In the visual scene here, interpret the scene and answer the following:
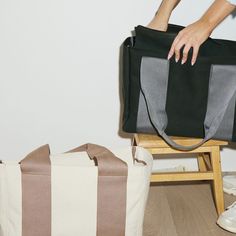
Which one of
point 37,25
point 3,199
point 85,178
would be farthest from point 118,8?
point 3,199

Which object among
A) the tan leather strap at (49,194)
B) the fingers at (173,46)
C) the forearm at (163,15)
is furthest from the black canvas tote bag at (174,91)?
the tan leather strap at (49,194)

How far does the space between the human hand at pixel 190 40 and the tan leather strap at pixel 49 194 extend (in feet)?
1.30

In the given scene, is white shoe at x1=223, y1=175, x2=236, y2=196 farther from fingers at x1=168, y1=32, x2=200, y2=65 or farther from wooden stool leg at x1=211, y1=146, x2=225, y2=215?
fingers at x1=168, y1=32, x2=200, y2=65

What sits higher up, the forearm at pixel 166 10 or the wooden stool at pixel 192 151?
the forearm at pixel 166 10

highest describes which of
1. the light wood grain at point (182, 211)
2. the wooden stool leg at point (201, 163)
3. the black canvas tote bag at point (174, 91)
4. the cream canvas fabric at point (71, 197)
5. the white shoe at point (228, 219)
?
the black canvas tote bag at point (174, 91)

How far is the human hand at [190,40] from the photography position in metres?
1.41

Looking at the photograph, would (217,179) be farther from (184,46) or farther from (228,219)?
(184,46)

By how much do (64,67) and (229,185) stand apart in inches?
32.3

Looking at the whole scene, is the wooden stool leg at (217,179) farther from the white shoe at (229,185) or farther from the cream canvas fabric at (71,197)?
the cream canvas fabric at (71,197)

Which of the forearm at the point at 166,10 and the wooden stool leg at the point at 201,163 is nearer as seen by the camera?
the forearm at the point at 166,10

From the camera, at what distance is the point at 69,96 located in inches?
71.8

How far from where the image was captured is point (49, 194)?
1.25m

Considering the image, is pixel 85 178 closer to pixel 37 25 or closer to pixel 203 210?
pixel 203 210

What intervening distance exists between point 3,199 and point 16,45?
707 mm
